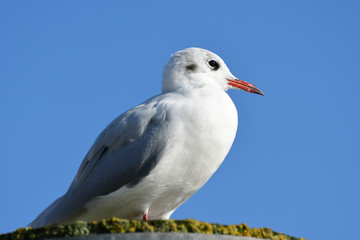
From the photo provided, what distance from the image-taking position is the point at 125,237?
4.91m

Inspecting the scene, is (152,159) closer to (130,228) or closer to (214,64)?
(130,228)

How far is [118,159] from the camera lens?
23.4 ft

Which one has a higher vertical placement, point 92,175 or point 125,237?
point 92,175

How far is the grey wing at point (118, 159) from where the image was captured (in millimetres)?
6859

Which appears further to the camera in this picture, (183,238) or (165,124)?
(165,124)

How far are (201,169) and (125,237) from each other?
2164mm

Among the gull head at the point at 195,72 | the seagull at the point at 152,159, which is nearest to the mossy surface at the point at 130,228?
the seagull at the point at 152,159

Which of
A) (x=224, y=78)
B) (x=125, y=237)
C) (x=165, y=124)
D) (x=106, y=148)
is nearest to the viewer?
(x=125, y=237)

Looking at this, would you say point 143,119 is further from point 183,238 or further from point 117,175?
point 183,238

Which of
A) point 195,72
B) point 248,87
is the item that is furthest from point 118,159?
point 248,87

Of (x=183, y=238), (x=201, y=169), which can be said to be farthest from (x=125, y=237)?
(x=201, y=169)

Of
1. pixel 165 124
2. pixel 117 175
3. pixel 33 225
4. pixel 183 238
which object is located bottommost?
pixel 183 238

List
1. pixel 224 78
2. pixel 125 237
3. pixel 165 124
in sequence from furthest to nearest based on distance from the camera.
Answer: pixel 224 78 → pixel 165 124 → pixel 125 237

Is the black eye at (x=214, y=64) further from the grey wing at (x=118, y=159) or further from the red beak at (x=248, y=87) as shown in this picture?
the grey wing at (x=118, y=159)
